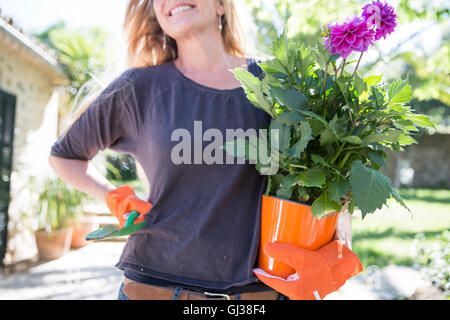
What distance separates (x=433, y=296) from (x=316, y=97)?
3.26 m

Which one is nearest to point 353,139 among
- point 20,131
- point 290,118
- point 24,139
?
point 290,118

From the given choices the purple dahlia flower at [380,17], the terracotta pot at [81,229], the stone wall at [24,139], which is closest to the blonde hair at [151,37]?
the purple dahlia flower at [380,17]

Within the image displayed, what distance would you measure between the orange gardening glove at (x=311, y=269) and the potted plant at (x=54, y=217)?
547 cm

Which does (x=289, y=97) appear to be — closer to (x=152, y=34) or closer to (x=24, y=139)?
(x=152, y=34)

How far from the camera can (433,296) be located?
366 centimetres

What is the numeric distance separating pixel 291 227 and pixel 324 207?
0.13 meters

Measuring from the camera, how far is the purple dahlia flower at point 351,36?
41.3 inches

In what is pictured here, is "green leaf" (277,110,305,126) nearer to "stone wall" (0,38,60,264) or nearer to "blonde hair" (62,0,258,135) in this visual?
"blonde hair" (62,0,258,135)

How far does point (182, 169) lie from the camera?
1.42 m

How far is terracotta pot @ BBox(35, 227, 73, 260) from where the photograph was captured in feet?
19.7

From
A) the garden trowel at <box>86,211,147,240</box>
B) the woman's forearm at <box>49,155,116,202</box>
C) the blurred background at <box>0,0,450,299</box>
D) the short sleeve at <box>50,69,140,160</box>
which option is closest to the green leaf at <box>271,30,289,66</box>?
the short sleeve at <box>50,69,140,160</box>

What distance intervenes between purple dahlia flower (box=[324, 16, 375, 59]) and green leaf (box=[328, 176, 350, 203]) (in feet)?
1.07

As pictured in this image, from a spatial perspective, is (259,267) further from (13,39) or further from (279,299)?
(13,39)

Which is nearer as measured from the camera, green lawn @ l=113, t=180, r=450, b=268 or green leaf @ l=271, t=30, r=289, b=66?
green leaf @ l=271, t=30, r=289, b=66
